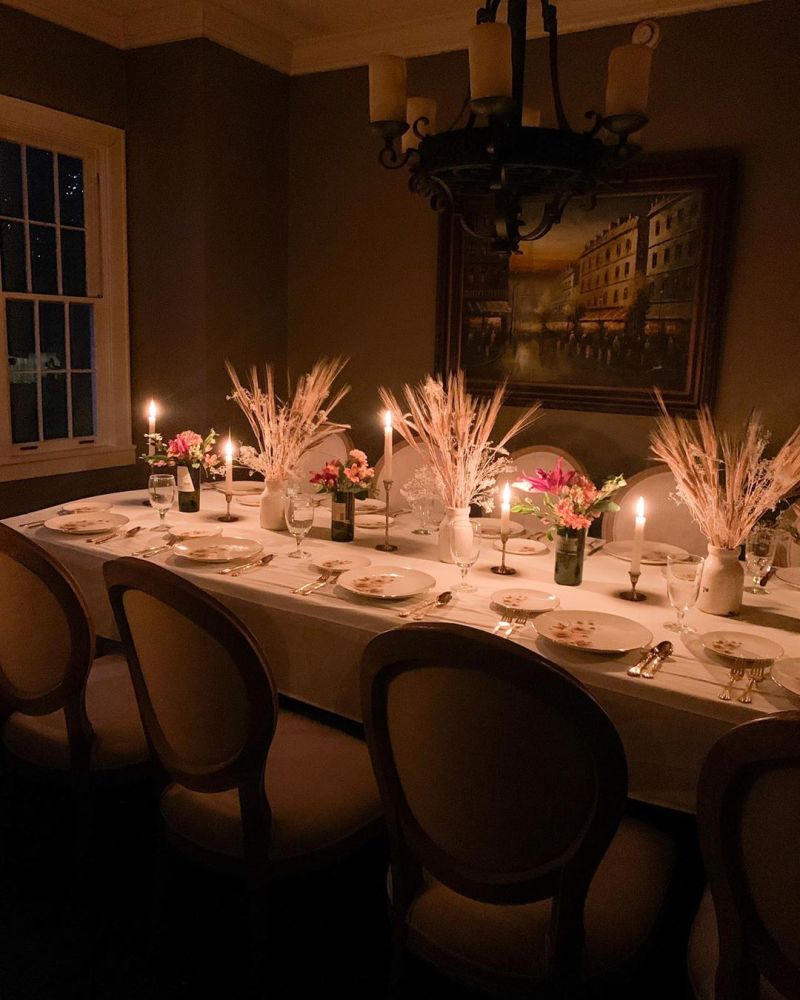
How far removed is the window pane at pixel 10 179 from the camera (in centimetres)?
393

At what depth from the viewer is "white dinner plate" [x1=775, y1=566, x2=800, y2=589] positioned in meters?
2.29

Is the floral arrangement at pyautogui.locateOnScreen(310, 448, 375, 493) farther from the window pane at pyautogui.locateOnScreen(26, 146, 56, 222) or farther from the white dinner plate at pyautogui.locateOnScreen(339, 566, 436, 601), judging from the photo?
the window pane at pyautogui.locateOnScreen(26, 146, 56, 222)

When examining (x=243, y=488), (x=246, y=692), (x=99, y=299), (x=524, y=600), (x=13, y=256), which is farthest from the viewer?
(x=99, y=299)

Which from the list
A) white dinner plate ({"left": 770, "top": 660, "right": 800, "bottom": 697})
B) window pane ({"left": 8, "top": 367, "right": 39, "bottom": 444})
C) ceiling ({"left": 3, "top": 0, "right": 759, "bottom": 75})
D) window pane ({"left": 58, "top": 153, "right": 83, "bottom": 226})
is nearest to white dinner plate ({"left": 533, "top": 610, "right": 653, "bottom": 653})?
white dinner plate ({"left": 770, "top": 660, "right": 800, "bottom": 697})

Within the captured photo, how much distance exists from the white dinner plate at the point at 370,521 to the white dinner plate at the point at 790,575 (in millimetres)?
1191

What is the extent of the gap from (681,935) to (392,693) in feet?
3.70

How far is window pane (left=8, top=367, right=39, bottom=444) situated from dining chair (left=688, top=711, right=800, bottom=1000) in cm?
382

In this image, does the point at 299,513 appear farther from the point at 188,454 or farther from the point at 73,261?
the point at 73,261

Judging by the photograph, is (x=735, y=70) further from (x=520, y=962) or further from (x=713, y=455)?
(x=520, y=962)

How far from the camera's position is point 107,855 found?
2232 millimetres

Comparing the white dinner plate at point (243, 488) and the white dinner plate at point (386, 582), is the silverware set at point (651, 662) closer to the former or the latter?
the white dinner plate at point (386, 582)

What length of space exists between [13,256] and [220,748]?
10.7ft

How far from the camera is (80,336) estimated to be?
14.5ft

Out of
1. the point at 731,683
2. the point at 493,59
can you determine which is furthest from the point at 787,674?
the point at 493,59
